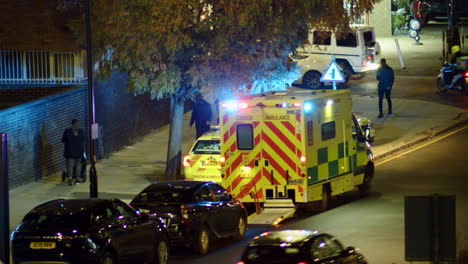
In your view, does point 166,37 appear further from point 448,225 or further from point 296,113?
point 448,225

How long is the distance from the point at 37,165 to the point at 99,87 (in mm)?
4468

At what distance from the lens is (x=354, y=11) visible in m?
24.4

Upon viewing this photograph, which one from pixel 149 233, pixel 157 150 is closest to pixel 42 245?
pixel 149 233

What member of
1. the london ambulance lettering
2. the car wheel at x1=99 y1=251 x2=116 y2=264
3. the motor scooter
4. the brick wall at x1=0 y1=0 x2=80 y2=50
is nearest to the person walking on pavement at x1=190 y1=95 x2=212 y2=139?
the brick wall at x1=0 y1=0 x2=80 y2=50

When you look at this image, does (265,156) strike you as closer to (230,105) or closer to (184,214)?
(230,105)

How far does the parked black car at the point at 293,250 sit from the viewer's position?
1230cm

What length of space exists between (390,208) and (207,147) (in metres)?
4.60

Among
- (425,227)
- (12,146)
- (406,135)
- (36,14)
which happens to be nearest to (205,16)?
(12,146)

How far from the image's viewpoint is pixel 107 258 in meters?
14.7

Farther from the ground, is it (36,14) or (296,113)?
(36,14)

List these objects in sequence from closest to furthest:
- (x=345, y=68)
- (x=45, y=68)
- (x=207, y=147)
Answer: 1. (x=207, y=147)
2. (x=45, y=68)
3. (x=345, y=68)

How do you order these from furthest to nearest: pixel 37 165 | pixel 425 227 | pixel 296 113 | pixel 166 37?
1. pixel 37 165
2. pixel 166 37
3. pixel 296 113
4. pixel 425 227

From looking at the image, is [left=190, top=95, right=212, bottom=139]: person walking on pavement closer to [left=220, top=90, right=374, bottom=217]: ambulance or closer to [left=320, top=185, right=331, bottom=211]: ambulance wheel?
[left=220, top=90, right=374, bottom=217]: ambulance

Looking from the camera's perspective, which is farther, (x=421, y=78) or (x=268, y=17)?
(x=421, y=78)
